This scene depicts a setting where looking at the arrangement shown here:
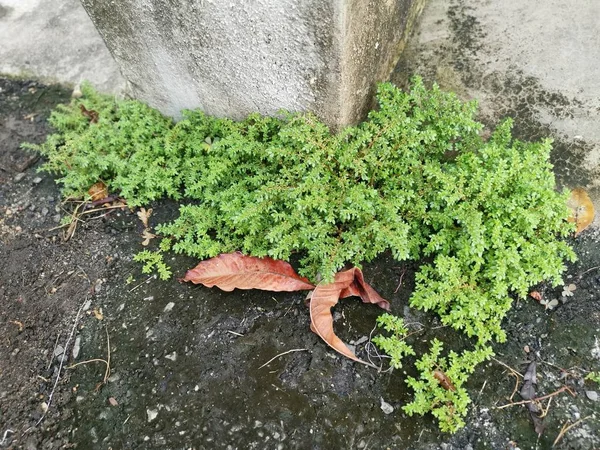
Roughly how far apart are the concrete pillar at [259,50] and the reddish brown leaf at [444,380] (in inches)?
58.8

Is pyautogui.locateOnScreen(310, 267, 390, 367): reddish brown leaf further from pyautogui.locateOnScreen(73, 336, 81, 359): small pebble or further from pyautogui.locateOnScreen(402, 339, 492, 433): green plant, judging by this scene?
pyautogui.locateOnScreen(73, 336, 81, 359): small pebble

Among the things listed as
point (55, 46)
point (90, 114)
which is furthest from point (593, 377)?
point (55, 46)

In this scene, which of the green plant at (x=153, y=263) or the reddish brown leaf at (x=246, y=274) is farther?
the green plant at (x=153, y=263)

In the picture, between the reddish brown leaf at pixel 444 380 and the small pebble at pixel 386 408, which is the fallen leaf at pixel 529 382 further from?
the small pebble at pixel 386 408

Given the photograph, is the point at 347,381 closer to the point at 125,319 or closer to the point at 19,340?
the point at 125,319

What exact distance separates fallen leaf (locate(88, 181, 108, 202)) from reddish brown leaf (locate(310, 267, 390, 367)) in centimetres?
168

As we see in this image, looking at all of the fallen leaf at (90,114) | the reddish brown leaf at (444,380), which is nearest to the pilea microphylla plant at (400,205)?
the reddish brown leaf at (444,380)

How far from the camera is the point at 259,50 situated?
2.74 m

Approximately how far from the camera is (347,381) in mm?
2426

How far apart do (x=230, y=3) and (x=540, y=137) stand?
1.98m

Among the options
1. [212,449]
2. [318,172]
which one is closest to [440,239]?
[318,172]

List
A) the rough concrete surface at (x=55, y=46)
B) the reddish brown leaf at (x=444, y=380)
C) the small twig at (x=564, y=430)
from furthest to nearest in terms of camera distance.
A: the rough concrete surface at (x=55, y=46)
the reddish brown leaf at (x=444, y=380)
the small twig at (x=564, y=430)

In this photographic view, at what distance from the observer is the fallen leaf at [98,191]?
10.9ft

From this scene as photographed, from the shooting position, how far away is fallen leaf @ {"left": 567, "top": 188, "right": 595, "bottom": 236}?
2820mm
